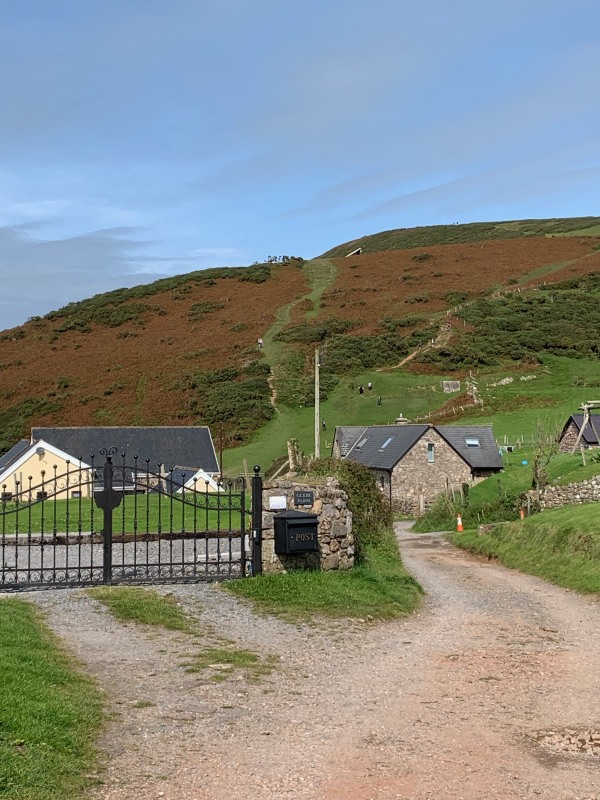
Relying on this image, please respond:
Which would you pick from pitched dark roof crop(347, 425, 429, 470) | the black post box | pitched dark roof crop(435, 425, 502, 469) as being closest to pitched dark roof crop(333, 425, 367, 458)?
pitched dark roof crop(347, 425, 429, 470)

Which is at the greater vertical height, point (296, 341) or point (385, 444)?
point (296, 341)

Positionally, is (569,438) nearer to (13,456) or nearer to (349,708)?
(13,456)

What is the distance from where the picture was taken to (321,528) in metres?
14.2

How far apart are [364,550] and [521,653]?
6657mm

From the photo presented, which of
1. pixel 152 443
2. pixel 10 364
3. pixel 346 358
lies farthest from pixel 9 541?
pixel 10 364

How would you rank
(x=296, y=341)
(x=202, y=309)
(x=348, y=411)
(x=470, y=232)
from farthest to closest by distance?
(x=470, y=232)
(x=202, y=309)
(x=296, y=341)
(x=348, y=411)

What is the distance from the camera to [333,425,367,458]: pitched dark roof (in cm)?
5269

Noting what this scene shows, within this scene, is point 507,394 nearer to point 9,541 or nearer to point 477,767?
point 9,541

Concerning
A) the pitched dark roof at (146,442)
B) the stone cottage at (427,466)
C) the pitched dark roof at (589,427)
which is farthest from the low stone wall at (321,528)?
the pitched dark roof at (589,427)

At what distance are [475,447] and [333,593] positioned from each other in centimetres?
3691

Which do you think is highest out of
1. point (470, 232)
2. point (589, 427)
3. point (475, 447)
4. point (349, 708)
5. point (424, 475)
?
point (470, 232)

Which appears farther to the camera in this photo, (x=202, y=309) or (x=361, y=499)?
(x=202, y=309)

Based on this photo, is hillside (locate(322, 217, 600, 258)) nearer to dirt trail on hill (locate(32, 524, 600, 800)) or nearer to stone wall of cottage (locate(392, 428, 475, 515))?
stone wall of cottage (locate(392, 428, 475, 515))

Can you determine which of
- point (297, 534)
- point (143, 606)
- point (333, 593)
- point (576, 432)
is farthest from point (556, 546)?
point (576, 432)
